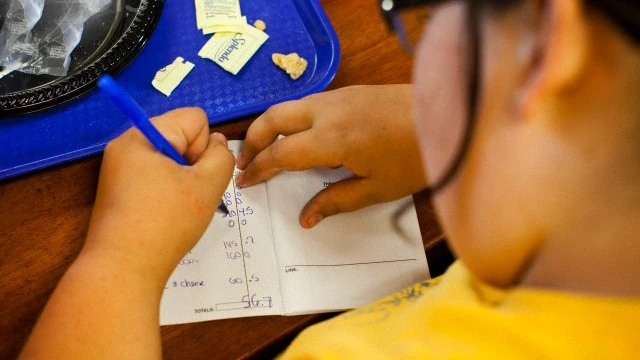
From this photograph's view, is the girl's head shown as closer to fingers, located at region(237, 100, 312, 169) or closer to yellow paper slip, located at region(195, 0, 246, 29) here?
fingers, located at region(237, 100, 312, 169)

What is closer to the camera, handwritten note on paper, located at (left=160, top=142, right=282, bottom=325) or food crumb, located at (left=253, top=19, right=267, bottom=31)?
handwritten note on paper, located at (left=160, top=142, right=282, bottom=325)

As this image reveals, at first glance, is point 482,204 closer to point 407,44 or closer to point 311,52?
point 407,44

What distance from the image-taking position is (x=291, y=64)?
0.72 metres

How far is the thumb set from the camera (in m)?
0.55

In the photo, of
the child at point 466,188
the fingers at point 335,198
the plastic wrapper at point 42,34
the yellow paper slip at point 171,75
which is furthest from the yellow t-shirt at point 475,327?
the plastic wrapper at point 42,34

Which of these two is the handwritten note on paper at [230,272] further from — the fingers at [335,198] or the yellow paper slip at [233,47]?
the yellow paper slip at [233,47]

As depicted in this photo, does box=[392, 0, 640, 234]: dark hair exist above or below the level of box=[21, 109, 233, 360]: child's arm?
above

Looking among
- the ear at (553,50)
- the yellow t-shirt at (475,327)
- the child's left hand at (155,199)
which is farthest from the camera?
the child's left hand at (155,199)

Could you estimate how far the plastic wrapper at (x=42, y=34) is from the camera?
2.20 ft

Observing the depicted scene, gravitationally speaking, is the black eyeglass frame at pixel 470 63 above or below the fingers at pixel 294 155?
above

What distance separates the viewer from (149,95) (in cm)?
69

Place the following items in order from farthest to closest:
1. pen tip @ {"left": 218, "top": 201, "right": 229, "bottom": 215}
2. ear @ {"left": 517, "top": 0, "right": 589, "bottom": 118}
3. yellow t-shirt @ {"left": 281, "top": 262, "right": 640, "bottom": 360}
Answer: pen tip @ {"left": 218, "top": 201, "right": 229, "bottom": 215}
yellow t-shirt @ {"left": 281, "top": 262, "right": 640, "bottom": 360}
ear @ {"left": 517, "top": 0, "right": 589, "bottom": 118}

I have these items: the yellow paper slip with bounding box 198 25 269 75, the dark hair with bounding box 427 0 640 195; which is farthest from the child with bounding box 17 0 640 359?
the yellow paper slip with bounding box 198 25 269 75

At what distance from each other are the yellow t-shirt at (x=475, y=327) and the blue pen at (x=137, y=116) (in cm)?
23
